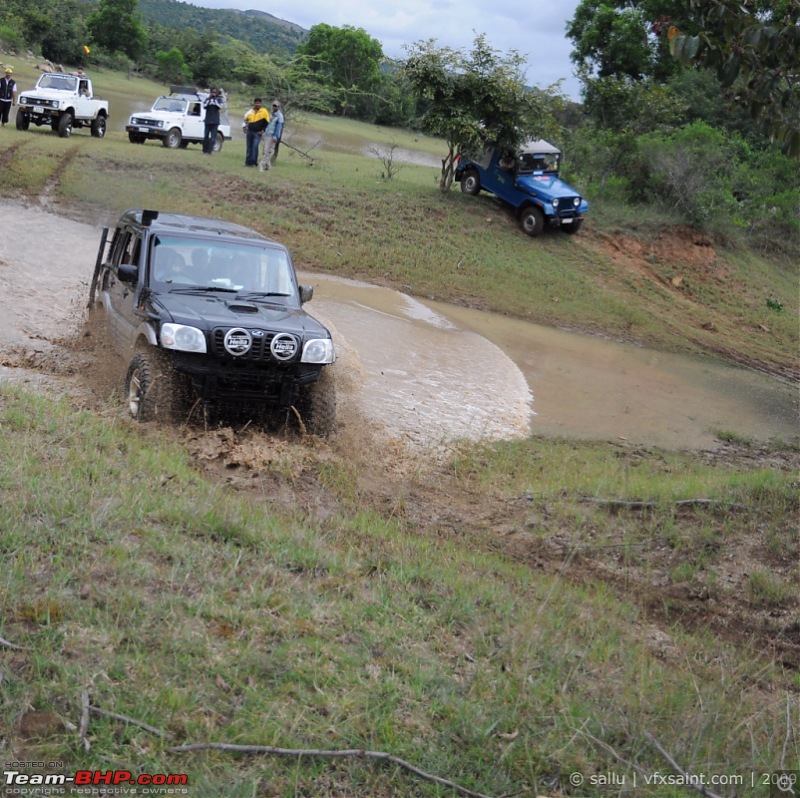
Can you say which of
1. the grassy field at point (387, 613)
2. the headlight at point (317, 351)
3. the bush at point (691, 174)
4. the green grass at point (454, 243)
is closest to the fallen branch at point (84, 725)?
the grassy field at point (387, 613)

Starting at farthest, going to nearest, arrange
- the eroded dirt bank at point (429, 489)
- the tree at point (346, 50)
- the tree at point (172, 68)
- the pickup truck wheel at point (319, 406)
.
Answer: the tree at point (346, 50) < the tree at point (172, 68) < the pickup truck wheel at point (319, 406) < the eroded dirt bank at point (429, 489)

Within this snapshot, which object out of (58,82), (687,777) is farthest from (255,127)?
(687,777)

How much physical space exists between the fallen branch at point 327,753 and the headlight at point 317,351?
4.83 m

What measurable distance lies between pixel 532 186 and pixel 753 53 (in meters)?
18.0

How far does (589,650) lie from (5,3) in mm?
67236

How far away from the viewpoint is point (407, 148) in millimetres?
48531

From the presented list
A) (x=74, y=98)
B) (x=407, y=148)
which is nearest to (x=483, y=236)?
(x=74, y=98)

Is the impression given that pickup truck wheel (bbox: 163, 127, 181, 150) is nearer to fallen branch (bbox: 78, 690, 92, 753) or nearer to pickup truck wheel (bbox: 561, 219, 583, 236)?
pickup truck wheel (bbox: 561, 219, 583, 236)

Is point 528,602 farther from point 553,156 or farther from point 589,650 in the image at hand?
point 553,156

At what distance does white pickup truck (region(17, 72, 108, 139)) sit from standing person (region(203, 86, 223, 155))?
3159mm

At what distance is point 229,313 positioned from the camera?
25.8 feet

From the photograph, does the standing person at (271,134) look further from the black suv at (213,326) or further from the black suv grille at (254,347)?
the black suv grille at (254,347)

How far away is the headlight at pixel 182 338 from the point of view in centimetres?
748

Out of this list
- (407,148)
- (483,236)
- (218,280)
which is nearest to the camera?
(218,280)
